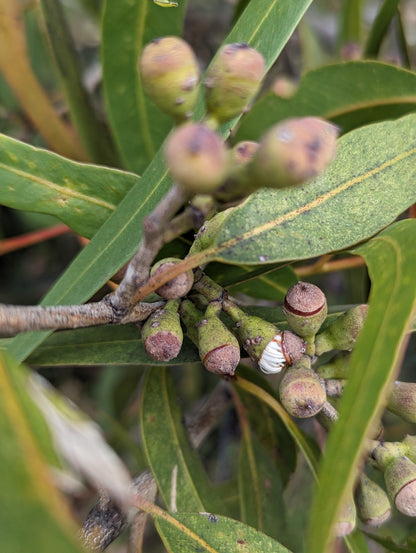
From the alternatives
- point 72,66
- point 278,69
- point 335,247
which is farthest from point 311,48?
point 335,247

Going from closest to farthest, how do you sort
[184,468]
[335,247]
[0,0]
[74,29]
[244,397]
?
1. [335,247]
2. [184,468]
3. [244,397]
4. [0,0]
5. [74,29]

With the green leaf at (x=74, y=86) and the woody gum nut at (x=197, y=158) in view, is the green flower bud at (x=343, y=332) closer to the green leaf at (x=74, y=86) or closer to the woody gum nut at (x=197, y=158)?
the woody gum nut at (x=197, y=158)

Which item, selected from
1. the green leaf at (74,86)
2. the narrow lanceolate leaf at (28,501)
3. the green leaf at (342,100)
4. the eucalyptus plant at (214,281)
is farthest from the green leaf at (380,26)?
the narrow lanceolate leaf at (28,501)

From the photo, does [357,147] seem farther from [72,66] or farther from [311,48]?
[311,48]

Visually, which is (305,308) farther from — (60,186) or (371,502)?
(60,186)

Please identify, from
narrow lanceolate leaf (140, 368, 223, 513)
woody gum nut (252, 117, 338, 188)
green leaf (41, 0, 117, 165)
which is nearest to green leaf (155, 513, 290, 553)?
narrow lanceolate leaf (140, 368, 223, 513)

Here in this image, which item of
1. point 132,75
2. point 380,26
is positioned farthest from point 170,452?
point 380,26

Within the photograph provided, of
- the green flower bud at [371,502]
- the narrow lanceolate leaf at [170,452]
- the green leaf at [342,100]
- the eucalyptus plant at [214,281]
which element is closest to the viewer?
the eucalyptus plant at [214,281]
